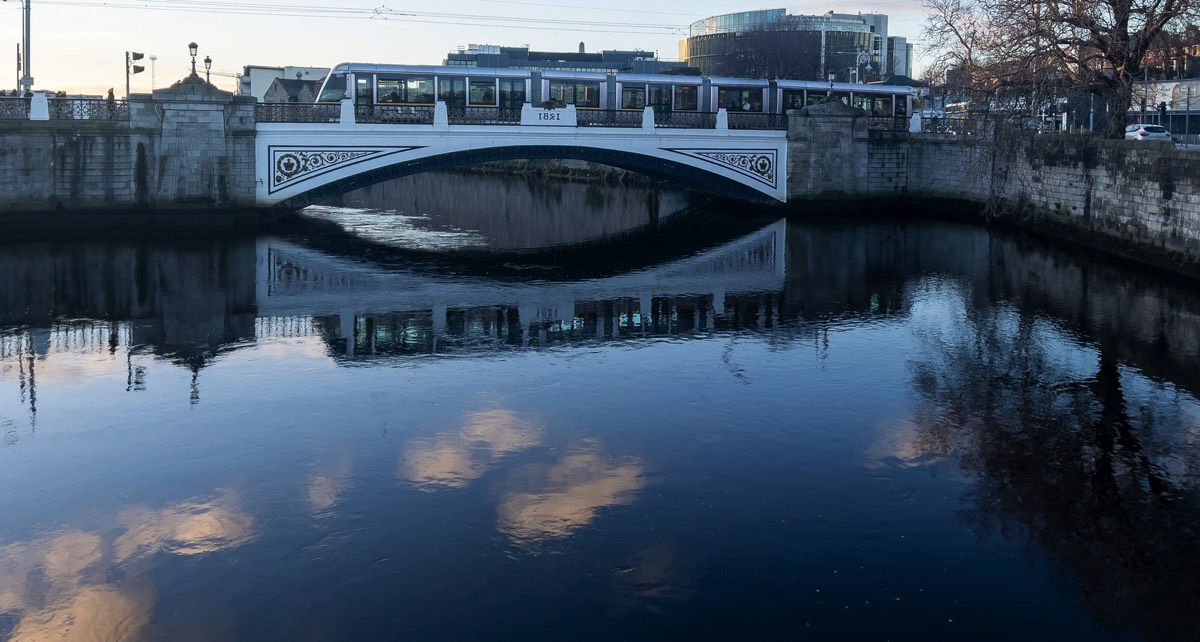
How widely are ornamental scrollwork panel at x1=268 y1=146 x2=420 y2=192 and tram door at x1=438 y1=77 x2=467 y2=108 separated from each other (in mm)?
4337

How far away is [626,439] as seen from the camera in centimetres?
1329

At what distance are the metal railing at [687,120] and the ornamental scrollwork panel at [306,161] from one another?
34.9 feet

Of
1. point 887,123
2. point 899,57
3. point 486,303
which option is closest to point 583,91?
point 887,123

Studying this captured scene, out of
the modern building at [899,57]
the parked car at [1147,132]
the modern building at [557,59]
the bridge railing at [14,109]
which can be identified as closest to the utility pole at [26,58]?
the bridge railing at [14,109]

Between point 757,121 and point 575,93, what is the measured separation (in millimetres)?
7109

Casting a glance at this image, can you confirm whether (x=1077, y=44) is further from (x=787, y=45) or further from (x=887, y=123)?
(x=787, y=45)

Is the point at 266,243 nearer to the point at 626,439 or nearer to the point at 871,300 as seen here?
the point at 871,300

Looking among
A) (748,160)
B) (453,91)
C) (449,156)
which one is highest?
(453,91)

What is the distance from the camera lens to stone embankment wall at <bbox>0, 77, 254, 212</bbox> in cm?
3312

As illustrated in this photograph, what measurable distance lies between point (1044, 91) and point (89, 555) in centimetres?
2748

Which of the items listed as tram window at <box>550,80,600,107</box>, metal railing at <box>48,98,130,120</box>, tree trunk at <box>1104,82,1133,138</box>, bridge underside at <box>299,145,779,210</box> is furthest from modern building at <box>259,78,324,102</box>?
tree trunk at <box>1104,82,1133,138</box>

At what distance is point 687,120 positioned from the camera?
40125mm

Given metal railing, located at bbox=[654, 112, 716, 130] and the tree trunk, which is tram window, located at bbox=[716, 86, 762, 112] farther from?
the tree trunk

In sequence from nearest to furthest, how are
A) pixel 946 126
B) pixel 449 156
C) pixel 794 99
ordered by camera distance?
pixel 449 156
pixel 946 126
pixel 794 99
